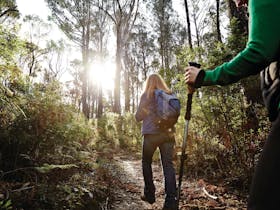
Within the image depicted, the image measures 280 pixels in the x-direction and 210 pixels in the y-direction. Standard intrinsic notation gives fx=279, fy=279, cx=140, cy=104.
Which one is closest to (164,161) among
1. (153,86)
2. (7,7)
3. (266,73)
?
(153,86)

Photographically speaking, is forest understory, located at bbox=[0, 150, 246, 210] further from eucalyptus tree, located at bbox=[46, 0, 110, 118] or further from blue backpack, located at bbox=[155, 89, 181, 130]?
eucalyptus tree, located at bbox=[46, 0, 110, 118]

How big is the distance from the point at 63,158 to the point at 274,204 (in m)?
4.13

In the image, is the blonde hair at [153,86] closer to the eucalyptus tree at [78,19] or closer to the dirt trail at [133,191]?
the dirt trail at [133,191]

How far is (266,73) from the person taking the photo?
133 centimetres

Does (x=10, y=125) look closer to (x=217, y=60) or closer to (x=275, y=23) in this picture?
(x=217, y=60)

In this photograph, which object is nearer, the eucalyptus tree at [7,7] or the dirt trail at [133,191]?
the dirt trail at [133,191]

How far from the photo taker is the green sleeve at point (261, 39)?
118 cm

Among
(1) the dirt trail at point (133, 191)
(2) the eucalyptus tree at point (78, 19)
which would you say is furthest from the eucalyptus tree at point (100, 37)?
(1) the dirt trail at point (133, 191)

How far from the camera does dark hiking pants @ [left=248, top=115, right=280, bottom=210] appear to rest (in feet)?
3.62

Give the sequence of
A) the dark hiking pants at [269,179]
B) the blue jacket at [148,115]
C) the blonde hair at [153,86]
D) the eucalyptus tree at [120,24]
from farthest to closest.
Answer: the eucalyptus tree at [120,24]
the blonde hair at [153,86]
the blue jacket at [148,115]
the dark hiking pants at [269,179]

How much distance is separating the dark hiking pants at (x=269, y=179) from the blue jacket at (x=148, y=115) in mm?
2939

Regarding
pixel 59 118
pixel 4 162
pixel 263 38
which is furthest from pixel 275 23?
pixel 59 118

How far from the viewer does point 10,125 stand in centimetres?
434

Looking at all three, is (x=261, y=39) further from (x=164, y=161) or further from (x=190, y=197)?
(x=190, y=197)
